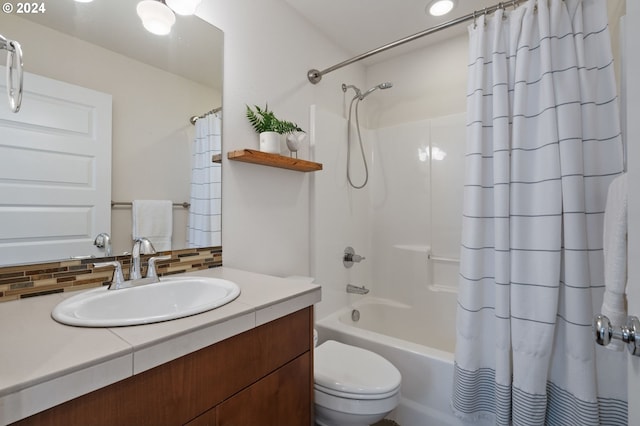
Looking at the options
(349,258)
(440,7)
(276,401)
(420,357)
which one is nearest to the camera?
(276,401)

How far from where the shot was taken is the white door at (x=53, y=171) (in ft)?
2.94

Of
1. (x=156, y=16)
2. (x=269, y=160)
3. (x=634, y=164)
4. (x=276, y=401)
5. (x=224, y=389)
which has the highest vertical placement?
(x=156, y=16)

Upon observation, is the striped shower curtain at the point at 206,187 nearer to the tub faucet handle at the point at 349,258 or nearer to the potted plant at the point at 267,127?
the potted plant at the point at 267,127

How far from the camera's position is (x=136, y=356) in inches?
23.0

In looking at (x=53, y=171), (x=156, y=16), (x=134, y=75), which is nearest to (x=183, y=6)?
Result: (x=156, y=16)

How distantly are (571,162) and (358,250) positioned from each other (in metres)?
1.46

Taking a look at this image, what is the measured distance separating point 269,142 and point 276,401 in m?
1.12

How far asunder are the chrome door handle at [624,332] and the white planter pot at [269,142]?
134cm

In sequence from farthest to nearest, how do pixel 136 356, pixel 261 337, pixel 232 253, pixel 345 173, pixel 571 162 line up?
pixel 345 173
pixel 232 253
pixel 571 162
pixel 261 337
pixel 136 356

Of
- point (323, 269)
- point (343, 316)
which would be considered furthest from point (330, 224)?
point (343, 316)

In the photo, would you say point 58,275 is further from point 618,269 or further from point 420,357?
point 618,269

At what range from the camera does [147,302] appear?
1.00 meters

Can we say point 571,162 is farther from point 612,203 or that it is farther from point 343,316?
point 343,316

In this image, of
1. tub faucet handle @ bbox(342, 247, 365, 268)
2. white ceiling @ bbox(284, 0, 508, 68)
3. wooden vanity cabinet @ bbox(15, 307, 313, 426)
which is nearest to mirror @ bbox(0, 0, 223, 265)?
wooden vanity cabinet @ bbox(15, 307, 313, 426)
